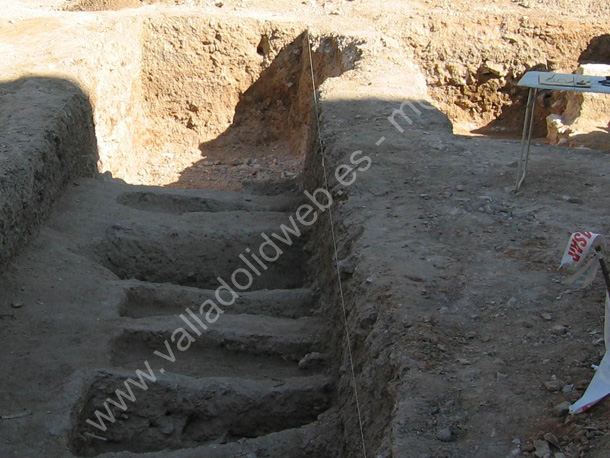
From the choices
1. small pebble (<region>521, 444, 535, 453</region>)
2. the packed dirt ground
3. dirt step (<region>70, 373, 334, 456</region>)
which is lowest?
dirt step (<region>70, 373, 334, 456</region>)

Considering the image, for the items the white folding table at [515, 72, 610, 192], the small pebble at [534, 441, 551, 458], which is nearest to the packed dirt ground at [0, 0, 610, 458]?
the small pebble at [534, 441, 551, 458]

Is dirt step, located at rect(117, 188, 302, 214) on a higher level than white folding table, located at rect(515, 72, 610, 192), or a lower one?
A: lower

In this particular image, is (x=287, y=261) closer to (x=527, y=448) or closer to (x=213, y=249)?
(x=213, y=249)

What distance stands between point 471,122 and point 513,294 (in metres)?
7.22

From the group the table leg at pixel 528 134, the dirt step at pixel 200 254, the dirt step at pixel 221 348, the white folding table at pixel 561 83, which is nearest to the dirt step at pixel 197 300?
the dirt step at pixel 221 348

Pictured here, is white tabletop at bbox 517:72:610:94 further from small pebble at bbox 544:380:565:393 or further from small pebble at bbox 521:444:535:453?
small pebble at bbox 521:444:535:453

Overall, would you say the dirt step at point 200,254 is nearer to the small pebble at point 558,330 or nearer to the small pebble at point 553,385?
the small pebble at point 558,330

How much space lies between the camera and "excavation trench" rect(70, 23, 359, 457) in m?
5.04

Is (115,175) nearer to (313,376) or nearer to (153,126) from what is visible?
(153,126)

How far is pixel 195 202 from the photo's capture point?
783 centimetres

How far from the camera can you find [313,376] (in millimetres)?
5250

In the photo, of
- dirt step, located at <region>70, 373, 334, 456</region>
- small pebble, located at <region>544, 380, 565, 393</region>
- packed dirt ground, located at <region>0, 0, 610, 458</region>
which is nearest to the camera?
small pebble, located at <region>544, 380, 565, 393</region>

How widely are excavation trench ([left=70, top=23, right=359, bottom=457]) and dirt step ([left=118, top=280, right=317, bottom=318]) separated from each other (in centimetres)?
1

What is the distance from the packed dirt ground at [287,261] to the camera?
3773mm
